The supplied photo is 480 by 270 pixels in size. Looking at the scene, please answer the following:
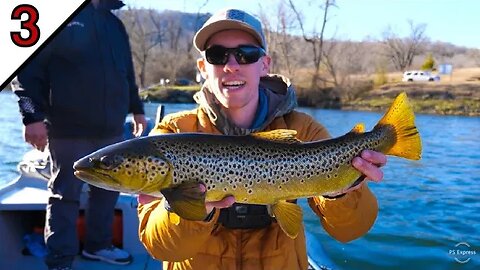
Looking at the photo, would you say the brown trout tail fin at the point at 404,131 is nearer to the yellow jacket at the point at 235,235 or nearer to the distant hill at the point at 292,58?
the yellow jacket at the point at 235,235

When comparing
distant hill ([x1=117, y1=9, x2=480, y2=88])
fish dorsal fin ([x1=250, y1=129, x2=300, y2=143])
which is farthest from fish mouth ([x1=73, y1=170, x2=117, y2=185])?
distant hill ([x1=117, y1=9, x2=480, y2=88])

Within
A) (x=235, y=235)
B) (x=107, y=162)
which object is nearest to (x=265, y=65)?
(x=235, y=235)

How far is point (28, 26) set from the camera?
5426 mm

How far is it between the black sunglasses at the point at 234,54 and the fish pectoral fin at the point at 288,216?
0.69 meters

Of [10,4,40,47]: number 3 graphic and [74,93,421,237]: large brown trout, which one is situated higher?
[10,4,40,47]: number 3 graphic

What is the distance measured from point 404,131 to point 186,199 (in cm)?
101

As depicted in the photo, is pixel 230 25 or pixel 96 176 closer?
pixel 96 176

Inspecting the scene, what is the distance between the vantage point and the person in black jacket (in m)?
4.10

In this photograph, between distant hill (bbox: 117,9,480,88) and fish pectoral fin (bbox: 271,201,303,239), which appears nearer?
fish pectoral fin (bbox: 271,201,303,239)

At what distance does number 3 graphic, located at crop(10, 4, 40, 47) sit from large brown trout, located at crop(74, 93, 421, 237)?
3.11 m

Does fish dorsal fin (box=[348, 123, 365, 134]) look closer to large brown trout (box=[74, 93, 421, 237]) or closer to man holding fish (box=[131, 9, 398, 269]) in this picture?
large brown trout (box=[74, 93, 421, 237])

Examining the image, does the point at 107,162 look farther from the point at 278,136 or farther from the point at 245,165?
the point at 278,136

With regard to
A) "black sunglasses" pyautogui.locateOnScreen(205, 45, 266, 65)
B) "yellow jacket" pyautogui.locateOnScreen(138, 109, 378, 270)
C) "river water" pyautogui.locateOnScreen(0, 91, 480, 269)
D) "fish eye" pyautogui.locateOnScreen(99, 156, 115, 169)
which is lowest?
"river water" pyautogui.locateOnScreen(0, 91, 480, 269)

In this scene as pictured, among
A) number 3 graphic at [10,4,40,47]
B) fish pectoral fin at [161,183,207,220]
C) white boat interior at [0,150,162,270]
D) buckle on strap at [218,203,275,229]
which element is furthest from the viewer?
number 3 graphic at [10,4,40,47]
